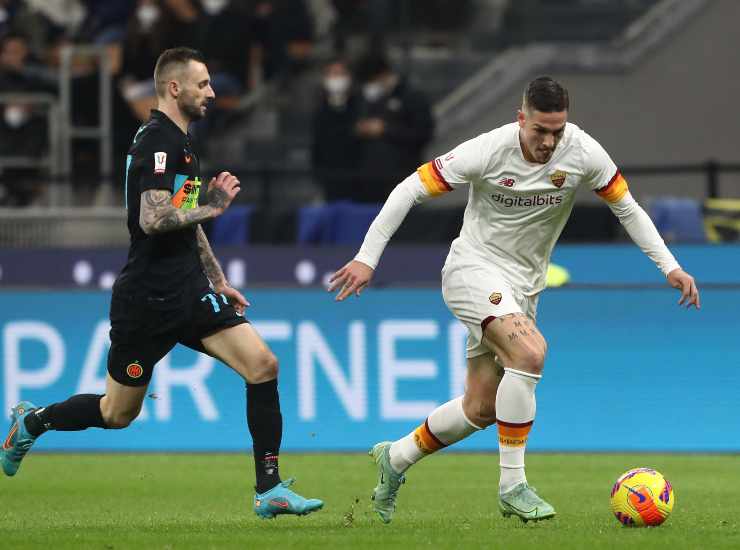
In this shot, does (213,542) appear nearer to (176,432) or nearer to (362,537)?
(362,537)

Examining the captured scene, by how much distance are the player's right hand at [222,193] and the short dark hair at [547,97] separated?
4.90 ft

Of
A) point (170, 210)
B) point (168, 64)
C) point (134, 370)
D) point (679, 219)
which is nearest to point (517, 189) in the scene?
point (170, 210)

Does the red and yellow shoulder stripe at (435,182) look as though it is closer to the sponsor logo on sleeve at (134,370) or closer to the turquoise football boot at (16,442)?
the sponsor logo on sleeve at (134,370)

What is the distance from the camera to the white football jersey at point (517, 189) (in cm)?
833

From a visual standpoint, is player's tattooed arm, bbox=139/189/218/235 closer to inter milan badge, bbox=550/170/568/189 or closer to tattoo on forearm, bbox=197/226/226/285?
tattoo on forearm, bbox=197/226/226/285

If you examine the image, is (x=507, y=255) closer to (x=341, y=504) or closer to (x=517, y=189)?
(x=517, y=189)

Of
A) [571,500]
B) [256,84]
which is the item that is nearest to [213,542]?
[571,500]

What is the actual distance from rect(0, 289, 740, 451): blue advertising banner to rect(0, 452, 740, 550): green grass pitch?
0.25 m

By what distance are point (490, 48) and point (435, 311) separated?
971cm

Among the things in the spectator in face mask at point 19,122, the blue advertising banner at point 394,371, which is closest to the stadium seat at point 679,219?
the blue advertising banner at point 394,371

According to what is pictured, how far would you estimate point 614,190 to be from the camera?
27.7 feet

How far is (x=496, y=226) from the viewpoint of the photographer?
8500 mm

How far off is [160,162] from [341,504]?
8.17 ft

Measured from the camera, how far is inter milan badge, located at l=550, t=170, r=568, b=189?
27.3 ft
